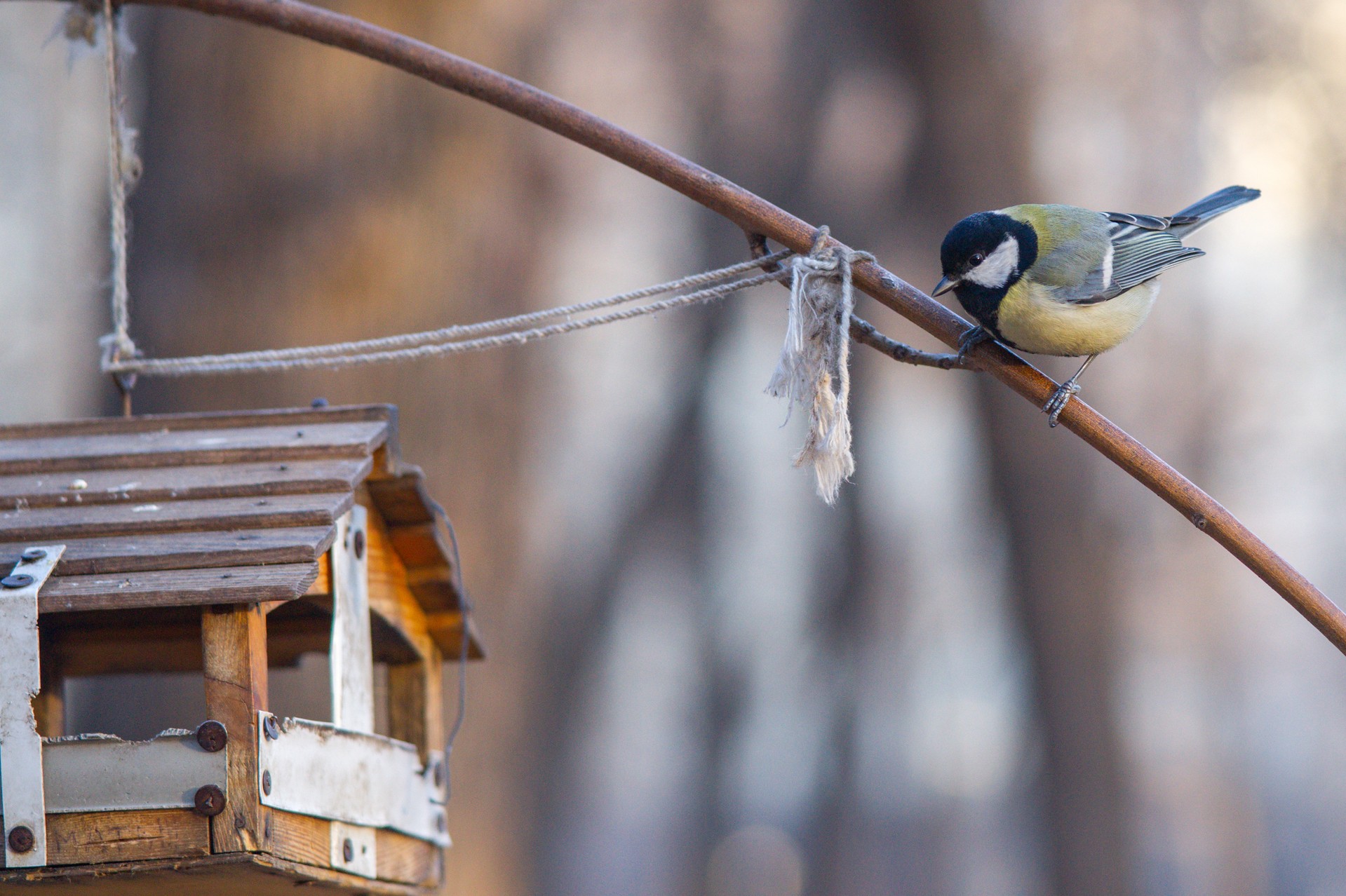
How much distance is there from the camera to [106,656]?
6.53 feet

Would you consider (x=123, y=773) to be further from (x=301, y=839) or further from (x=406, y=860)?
(x=406, y=860)

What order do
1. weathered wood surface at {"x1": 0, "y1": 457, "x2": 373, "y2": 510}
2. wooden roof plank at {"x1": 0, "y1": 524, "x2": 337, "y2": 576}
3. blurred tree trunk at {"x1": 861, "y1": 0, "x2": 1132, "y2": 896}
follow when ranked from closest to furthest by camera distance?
wooden roof plank at {"x1": 0, "y1": 524, "x2": 337, "y2": 576}, weathered wood surface at {"x1": 0, "y1": 457, "x2": 373, "y2": 510}, blurred tree trunk at {"x1": 861, "y1": 0, "x2": 1132, "y2": 896}

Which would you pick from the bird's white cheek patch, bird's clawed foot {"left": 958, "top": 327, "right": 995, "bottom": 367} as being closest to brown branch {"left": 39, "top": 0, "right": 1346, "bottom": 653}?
bird's clawed foot {"left": 958, "top": 327, "right": 995, "bottom": 367}

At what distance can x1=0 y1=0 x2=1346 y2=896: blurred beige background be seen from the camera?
3688 mm

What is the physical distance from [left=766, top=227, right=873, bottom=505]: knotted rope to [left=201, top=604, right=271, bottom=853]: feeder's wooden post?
672 millimetres

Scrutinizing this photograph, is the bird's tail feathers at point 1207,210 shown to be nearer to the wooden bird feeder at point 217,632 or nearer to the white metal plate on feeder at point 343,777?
the wooden bird feeder at point 217,632

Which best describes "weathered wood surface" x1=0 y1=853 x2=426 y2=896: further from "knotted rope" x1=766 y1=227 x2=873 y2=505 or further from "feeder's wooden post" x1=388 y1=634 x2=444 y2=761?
"knotted rope" x1=766 y1=227 x2=873 y2=505

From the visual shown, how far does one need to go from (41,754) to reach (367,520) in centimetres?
58

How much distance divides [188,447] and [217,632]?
1.13ft

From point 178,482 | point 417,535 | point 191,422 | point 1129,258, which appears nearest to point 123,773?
point 178,482

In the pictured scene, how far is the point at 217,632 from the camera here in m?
1.45

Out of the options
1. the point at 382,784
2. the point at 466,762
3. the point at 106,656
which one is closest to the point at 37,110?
the point at 466,762

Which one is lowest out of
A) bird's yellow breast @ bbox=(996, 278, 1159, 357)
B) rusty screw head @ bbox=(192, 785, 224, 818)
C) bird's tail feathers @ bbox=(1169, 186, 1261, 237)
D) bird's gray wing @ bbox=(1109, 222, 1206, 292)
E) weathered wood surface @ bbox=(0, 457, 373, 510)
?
rusty screw head @ bbox=(192, 785, 224, 818)

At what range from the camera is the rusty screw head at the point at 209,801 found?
1.38m
